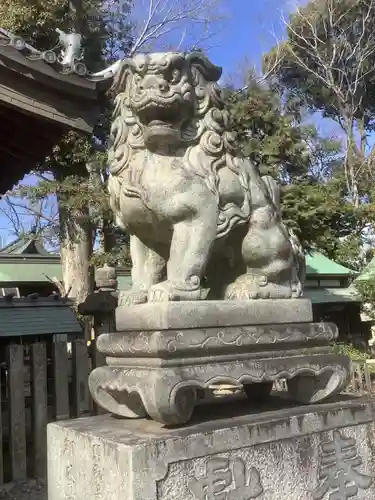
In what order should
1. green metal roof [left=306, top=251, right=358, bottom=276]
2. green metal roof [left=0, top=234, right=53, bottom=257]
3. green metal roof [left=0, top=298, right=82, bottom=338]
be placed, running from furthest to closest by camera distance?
1. green metal roof [left=0, top=234, right=53, bottom=257]
2. green metal roof [left=306, top=251, right=358, bottom=276]
3. green metal roof [left=0, top=298, right=82, bottom=338]

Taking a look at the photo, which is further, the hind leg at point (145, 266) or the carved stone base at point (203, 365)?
the hind leg at point (145, 266)

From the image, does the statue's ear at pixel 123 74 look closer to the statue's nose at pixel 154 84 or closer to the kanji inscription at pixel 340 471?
the statue's nose at pixel 154 84

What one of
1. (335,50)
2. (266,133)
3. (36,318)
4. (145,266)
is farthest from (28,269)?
(145,266)

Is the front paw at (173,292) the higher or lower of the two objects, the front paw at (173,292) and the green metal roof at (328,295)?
the lower

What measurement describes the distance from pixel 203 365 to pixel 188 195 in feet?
2.25

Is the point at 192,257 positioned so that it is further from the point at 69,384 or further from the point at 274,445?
the point at 69,384

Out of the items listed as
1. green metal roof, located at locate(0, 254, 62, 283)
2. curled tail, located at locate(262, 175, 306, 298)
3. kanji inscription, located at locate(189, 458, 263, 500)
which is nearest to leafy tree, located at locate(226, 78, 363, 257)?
curled tail, located at locate(262, 175, 306, 298)

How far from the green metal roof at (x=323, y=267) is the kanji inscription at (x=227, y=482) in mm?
12389

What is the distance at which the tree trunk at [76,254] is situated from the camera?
33.8ft

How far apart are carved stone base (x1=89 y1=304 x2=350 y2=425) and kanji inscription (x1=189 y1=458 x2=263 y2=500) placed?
21 centimetres

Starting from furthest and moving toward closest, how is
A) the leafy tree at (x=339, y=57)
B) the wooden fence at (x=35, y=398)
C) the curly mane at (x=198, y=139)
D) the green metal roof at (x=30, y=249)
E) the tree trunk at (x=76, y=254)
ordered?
1. the leafy tree at (x=339, y=57)
2. the green metal roof at (x=30, y=249)
3. the tree trunk at (x=76, y=254)
4. the wooden fence at (x=35, y=398)
5. the curly mane at (x=198, y=139)

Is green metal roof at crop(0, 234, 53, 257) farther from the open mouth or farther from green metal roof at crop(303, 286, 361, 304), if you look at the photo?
the open mouth

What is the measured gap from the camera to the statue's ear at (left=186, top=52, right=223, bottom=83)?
239 centimetres

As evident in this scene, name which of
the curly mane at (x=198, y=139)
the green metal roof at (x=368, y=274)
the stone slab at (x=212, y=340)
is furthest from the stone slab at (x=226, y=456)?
the green metal roof at (x=368, y=274)
